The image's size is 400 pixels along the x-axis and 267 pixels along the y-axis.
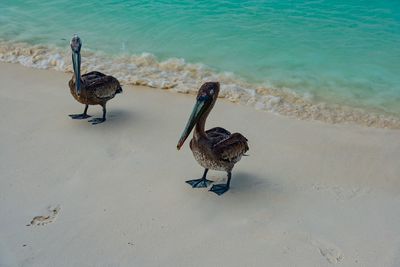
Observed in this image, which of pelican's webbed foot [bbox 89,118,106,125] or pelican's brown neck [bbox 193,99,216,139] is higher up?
pelican's brown neck [bbox 193,99,216,139]

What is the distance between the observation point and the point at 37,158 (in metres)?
4.55

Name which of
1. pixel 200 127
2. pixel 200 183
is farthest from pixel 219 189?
pixel 200 127

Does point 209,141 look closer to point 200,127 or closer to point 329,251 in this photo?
point 200,127

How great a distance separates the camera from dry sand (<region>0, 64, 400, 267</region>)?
3.47 metres

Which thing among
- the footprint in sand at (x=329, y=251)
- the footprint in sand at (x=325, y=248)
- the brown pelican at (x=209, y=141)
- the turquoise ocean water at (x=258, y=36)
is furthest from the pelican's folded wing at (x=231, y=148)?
the turquoise ocean water at (x=258, y=36)

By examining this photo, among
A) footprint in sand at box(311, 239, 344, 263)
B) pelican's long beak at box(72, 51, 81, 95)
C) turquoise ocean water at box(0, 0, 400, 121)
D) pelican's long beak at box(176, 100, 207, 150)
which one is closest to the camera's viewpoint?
footprint in sand at box(311, 239, 344, 263)

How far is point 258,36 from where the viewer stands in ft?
27.9

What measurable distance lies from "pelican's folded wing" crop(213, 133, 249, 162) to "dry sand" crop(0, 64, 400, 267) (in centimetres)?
38

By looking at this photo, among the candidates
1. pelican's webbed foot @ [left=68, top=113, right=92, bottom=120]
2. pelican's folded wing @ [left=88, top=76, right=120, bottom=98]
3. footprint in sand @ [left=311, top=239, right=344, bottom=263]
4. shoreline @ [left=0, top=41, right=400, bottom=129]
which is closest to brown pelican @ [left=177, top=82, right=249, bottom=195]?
footprint in sand @ [left=311, top=239, right=344, bottom=263]

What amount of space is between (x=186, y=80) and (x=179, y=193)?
9.49ft

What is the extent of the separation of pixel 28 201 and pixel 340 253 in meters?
2.47

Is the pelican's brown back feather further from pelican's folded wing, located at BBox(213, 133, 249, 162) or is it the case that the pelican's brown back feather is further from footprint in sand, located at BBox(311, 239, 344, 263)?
footprint in sand, located at BBox(311, 239, 344, 263)

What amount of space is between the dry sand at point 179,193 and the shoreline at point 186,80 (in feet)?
1.17

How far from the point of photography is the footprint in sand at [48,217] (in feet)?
12.1
